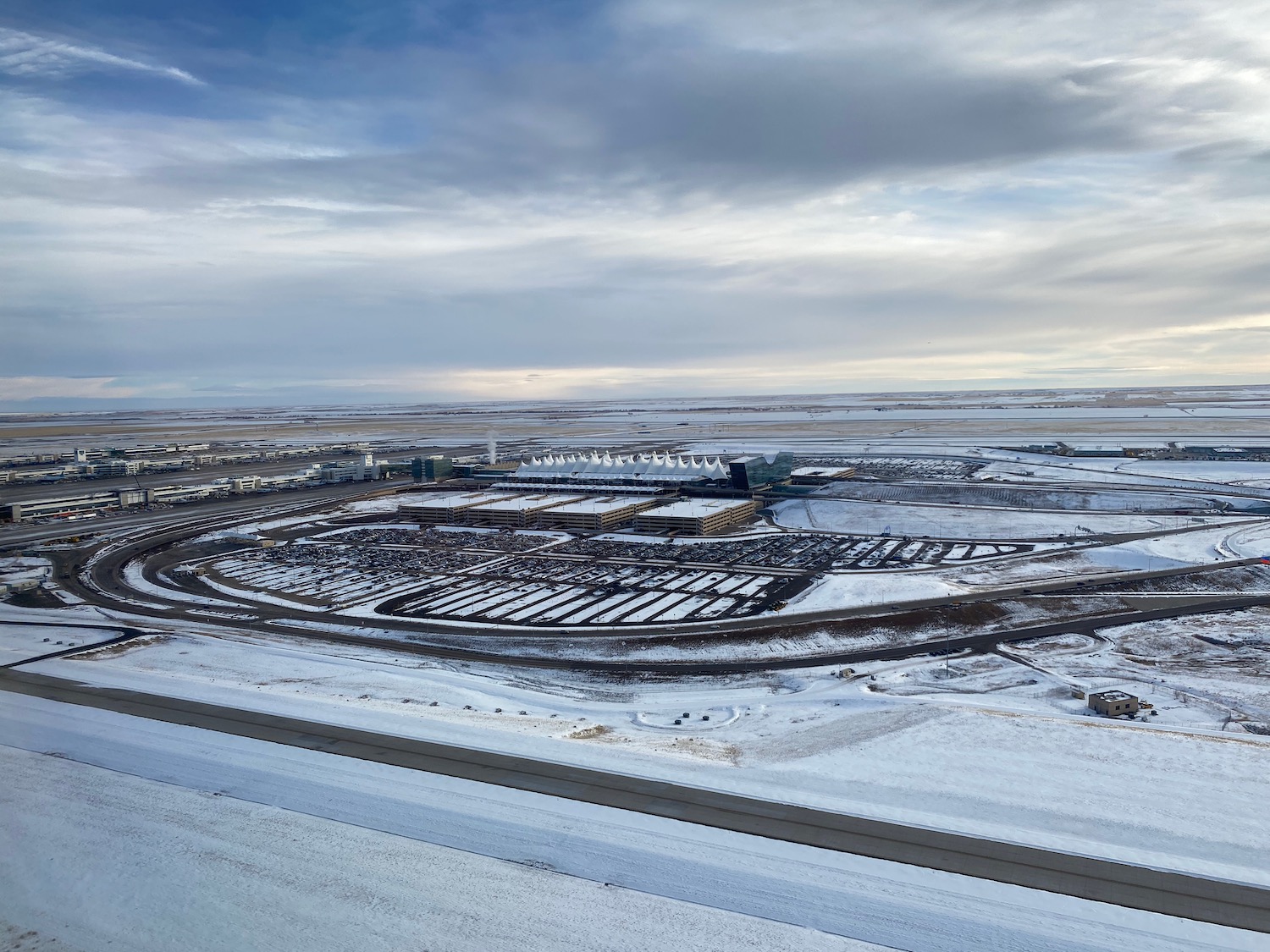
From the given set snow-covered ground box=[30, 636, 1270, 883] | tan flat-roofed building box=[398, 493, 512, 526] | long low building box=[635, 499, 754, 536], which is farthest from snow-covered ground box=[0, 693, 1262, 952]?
tan flat-roofed building box=[398, 493, 512, 526]

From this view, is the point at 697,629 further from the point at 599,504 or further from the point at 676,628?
the point at 599,504

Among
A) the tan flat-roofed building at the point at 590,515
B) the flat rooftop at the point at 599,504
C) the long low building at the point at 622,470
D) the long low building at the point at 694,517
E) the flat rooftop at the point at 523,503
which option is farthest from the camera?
the long low building at the point at 622,470

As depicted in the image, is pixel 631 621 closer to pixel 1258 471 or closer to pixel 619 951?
pixel 619 951

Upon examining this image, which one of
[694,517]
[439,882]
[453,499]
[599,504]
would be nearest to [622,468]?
[599,504]

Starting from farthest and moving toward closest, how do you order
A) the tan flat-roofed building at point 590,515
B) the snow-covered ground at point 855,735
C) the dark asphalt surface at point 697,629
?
the tan flat-roofed building at point 590,515
the dark asphalt surface at point 697,629
the snow-covered ground at point 855,735

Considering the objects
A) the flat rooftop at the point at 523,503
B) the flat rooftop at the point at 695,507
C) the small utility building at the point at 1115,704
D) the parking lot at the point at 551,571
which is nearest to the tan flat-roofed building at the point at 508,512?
the flat rooftop at the point at 523,503

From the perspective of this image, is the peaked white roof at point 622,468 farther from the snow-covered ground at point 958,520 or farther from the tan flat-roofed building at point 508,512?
the tan flat-roofed building at point 508,512

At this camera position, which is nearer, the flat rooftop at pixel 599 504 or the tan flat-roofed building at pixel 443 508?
the flat rooftop at pixel 599 504
